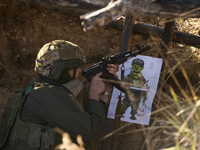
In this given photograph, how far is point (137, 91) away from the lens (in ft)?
10.6

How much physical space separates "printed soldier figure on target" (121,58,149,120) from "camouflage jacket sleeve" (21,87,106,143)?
50.9 inches

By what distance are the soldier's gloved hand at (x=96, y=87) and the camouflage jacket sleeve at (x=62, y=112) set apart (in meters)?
0.31

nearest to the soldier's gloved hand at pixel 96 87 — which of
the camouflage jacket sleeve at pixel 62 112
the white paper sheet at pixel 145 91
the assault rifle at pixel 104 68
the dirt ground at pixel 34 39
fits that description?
the assault rifle at pixel 104 68

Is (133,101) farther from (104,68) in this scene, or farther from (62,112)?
(62,112)

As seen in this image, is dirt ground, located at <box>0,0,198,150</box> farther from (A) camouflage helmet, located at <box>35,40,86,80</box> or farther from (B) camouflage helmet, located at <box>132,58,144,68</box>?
(A) camouflage helmet, located at <box>35,40,86,80</box>

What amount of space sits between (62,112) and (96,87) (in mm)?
610

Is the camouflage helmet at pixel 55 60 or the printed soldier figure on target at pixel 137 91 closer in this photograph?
the camouflage helmet at pixel 55 60

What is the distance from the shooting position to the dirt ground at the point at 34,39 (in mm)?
3758

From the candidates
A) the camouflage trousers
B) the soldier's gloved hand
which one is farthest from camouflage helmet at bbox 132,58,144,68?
the soldier's gloved hand

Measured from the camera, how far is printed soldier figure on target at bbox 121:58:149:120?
128 inches

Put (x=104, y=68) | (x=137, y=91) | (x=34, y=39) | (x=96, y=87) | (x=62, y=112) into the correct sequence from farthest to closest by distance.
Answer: (x=34, y=39)
(x=137, y=91)
(x=104, y=68)
(x=96, y=87)
(x=62, y=112)

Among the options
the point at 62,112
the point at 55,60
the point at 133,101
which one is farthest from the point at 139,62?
the point at 62,112

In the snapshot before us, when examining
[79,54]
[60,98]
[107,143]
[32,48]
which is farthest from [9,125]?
[32,48]

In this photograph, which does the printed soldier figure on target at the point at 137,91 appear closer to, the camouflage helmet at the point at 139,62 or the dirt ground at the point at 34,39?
the camouflage helmet at the point at 139,62
